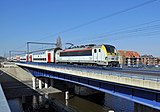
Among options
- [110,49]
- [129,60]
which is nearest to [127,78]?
[110,49]

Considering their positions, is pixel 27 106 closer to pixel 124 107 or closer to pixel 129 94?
pixel 124 107

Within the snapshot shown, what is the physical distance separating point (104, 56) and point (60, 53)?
1697 centimetres

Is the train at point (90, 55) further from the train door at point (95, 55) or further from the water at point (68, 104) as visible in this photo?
the water at point (68, 104)

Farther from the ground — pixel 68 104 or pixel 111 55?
pixel 111 55

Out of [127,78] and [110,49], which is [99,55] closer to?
[110,49]

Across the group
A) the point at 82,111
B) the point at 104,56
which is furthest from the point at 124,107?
the point at 104,56

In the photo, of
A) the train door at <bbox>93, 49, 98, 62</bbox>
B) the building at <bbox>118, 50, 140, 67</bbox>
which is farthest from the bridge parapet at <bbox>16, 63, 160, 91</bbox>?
the building at <bbox>118, 50, 140, 67</bbox>

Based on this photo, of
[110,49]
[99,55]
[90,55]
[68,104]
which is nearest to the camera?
[110,49]

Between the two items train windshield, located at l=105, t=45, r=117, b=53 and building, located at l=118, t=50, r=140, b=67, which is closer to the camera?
train windshield, located at l=105, t=45, r=117, b=53

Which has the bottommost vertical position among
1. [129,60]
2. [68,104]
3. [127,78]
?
[68,104]

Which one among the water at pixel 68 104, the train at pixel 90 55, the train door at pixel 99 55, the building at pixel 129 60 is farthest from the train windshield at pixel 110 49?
the water at pixel 68 104

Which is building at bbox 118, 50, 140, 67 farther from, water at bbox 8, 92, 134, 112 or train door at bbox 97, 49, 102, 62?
water at bbox 8, 92, 134, 112

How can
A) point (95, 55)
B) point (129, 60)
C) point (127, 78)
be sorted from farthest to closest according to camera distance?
1. point (129, 60)
2. point (95, 55)
3. point (127, 78)

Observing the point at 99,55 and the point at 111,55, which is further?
the point at 99,55
